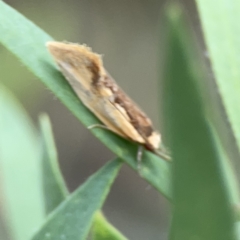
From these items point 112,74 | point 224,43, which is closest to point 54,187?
point 224,43

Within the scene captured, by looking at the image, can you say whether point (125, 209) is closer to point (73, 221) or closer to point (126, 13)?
point (126, 13)

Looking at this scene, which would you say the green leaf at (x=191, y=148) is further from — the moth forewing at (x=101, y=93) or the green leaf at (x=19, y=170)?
the green leaf at (x=19, y=170)

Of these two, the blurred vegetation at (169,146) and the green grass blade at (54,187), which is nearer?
the blurred vegetation at (169,146)

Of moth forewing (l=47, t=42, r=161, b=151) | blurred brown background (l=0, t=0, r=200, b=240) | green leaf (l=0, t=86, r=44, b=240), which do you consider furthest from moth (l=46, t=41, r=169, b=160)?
blurred brown background (l=0, t=0, r=200, b=240)

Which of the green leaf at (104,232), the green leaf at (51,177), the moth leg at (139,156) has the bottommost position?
the green leaf at (104,232)

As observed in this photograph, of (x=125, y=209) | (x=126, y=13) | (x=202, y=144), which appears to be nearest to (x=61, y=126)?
(x=125, y=209)

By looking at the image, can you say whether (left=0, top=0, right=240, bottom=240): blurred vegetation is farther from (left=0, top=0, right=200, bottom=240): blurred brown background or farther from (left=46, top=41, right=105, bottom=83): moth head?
(left=0, top=0, right=200, bottom=240): blurred brown background

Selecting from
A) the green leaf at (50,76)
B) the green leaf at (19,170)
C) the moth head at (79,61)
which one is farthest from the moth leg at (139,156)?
the green leaf at (19,170)
